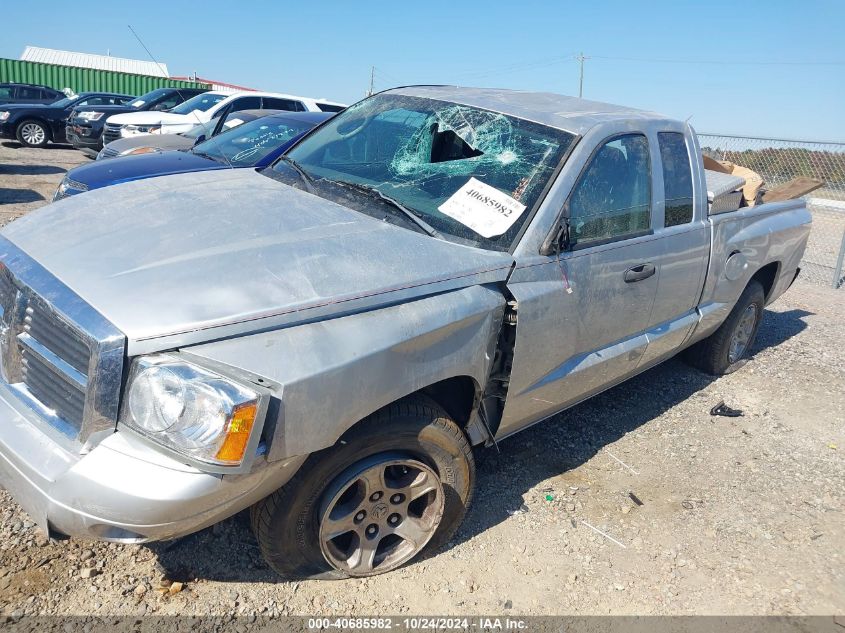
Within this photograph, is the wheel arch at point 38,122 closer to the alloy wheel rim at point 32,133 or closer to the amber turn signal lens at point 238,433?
the alloy wheel rim at point 32,133

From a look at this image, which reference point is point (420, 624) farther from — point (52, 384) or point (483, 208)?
point (483, 208)

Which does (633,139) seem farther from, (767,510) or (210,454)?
(210,454)

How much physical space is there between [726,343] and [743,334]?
40 cm

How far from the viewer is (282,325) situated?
2.19m

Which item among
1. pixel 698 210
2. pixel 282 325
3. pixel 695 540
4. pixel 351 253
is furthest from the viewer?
pixel 698 210

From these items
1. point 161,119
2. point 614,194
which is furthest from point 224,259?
point 161,119

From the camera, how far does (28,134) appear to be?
16.6 meters

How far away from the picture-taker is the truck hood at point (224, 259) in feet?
7.02

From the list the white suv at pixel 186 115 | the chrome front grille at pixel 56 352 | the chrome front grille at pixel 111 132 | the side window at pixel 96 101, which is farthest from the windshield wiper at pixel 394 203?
the side window at pixel 96 101

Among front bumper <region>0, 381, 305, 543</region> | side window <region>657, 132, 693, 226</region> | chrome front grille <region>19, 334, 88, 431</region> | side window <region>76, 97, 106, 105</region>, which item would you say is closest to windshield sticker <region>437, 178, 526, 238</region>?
side window <region>657, 132, 693, 226</region>

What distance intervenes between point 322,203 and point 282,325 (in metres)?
1.08

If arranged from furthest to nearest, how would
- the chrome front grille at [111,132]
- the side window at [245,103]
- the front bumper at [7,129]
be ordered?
the front bumper at [7,129] < the side window at [245,103] < the chrome front grille at [111,132]

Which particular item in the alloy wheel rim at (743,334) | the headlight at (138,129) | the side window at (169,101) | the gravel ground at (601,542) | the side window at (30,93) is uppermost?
the side window at (169,101)

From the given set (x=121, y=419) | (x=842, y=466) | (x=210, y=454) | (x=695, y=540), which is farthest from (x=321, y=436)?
(x=842, y=466)
